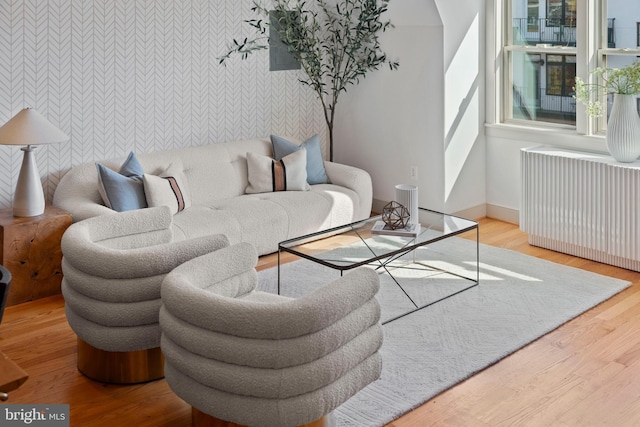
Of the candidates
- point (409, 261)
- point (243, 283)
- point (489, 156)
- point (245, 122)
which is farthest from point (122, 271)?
point (489, 156)

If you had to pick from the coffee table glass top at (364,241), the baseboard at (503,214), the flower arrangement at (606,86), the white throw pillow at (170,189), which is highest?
the flower arrangement at (606,86)

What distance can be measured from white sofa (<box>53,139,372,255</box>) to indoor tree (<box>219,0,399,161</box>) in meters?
0.70

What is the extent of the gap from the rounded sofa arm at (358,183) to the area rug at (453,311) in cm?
67

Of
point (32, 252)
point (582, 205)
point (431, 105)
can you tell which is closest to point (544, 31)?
point (431, 105)

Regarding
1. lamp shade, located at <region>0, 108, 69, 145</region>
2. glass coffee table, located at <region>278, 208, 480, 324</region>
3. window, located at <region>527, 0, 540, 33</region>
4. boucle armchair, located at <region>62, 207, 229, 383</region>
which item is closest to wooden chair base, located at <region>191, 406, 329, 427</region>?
boucle armchair, located at <region>62, 207, 229, 383</region>

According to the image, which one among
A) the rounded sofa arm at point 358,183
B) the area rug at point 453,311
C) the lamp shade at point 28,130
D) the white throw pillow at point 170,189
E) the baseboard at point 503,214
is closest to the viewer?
the area rug at point 453,311

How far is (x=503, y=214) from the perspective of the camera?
622 centimetres

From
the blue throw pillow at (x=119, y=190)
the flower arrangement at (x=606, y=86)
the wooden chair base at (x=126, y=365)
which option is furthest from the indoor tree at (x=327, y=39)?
the wooden chair base at (x=126, y=365)

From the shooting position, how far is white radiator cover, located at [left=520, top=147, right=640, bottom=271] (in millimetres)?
4926

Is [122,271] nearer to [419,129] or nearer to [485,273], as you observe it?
[485,273]

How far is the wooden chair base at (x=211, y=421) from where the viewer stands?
114 inches

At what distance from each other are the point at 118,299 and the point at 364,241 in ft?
5.09

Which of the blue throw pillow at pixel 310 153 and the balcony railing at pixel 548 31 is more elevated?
the balcony railing at pixel 548 31

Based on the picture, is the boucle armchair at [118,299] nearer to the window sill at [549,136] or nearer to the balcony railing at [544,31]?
the window sill at [549,136]
